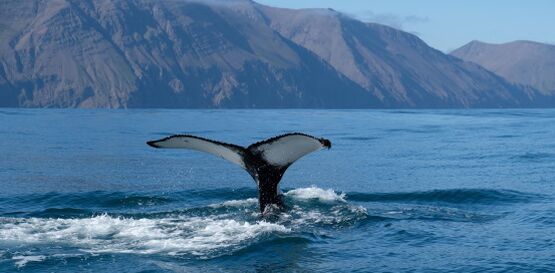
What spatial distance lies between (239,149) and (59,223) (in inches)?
175

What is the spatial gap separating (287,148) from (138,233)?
11.1 ft

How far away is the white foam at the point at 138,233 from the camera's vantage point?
38.2ft

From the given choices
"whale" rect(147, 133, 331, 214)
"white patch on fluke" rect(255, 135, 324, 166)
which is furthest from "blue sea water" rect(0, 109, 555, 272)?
"white patch on fluke" rect(255, 135, 324, 166)

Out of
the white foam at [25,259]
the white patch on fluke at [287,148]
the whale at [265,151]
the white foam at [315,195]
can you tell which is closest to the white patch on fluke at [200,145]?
the whale at [265,151]

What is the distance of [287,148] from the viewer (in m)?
11.1

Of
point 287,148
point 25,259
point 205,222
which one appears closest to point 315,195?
point 205,222

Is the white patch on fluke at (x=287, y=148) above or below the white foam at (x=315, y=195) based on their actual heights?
above

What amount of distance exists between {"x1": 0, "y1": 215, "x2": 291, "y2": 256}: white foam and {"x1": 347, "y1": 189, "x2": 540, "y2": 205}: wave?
18.8ft

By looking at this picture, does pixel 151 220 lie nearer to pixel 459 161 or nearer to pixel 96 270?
pixel 96 270

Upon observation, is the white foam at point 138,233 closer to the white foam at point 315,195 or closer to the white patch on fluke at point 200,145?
the white patch on fluke at point 200,145

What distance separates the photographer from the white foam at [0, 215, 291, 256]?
11641 mm

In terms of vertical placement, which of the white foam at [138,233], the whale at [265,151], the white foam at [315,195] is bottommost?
the white foam at [138,233]

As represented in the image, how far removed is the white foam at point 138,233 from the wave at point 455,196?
18.8 feet

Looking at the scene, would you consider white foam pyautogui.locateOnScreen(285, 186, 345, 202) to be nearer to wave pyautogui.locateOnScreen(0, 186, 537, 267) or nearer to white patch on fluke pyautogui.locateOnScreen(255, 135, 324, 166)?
wave pyautogui.locateOnScreen(0, 186, 537, 267)
